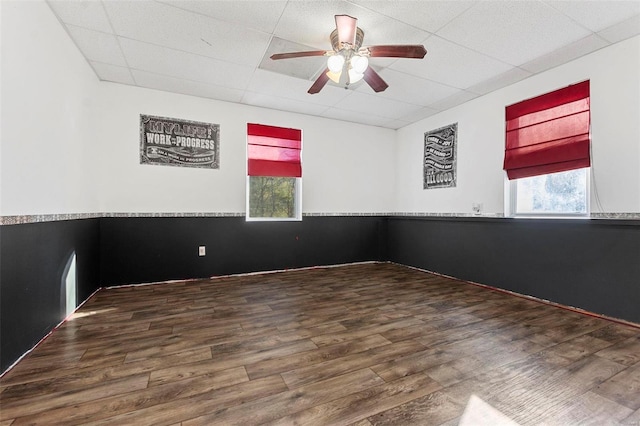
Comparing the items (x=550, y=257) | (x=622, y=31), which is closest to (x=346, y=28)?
(x=622, y=31)

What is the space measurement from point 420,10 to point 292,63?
1448 millimetres

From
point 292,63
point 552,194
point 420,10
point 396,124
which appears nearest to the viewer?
point 420,10

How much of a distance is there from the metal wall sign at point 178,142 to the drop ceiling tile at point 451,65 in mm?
2795

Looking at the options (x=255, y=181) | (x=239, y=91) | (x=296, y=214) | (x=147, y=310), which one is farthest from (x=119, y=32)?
(x=296, y=214)

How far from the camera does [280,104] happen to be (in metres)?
4.46

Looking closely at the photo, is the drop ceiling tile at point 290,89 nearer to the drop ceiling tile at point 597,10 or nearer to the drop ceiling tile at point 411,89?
the drop ceiling tile at point 411,89

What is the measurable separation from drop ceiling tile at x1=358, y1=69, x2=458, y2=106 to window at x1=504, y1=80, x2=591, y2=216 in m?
0.92

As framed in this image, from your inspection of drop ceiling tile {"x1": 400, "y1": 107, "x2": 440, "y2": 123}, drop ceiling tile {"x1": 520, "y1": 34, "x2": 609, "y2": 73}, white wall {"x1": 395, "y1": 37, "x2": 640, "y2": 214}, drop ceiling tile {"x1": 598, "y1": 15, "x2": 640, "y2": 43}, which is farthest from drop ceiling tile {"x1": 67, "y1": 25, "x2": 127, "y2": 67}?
drop ceiling tile {"x1": 598, "y1": 15, "x2": 640, "y2": 43}

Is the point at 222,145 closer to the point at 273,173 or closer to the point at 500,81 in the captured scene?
the point at 273,173

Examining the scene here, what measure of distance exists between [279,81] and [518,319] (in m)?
3.84

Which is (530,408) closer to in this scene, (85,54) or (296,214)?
(296,214)

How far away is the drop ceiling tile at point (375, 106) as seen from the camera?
13.7ft

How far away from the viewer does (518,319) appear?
8.96 ft

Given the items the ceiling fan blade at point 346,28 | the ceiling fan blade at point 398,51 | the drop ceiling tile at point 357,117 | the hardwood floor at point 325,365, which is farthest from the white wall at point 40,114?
the drop ceiling tile at point 357,117
